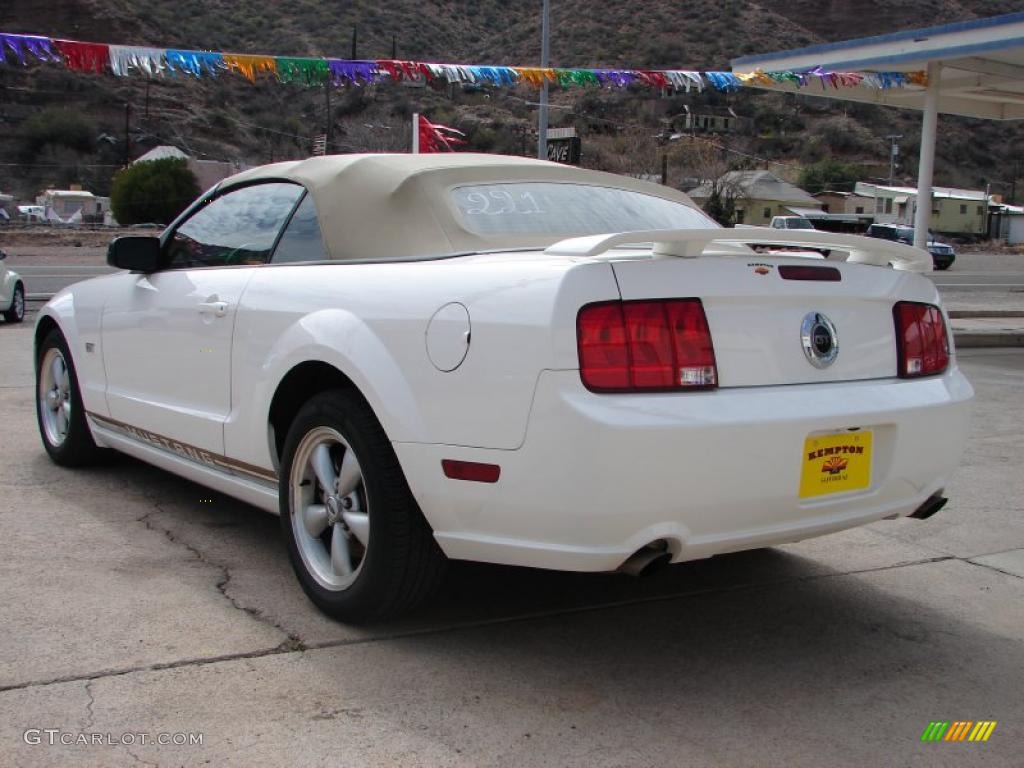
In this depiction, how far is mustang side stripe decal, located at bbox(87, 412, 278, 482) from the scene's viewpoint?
411cm

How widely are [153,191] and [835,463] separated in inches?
1868

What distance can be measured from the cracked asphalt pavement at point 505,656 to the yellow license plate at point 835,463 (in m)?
0.59

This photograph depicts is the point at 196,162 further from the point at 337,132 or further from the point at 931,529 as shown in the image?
the point at 931,529

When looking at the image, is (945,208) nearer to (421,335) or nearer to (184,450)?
(184,450)

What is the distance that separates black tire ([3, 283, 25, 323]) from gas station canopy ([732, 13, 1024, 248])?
1088 centimetres

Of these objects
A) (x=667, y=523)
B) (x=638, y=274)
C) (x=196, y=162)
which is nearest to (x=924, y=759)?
(x=667, y=523)

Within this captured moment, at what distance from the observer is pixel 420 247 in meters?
3.83

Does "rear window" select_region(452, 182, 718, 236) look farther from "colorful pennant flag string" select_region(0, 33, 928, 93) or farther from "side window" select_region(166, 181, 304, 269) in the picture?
"colorful pennant flag string" select_region(0, 33, 928, 93)

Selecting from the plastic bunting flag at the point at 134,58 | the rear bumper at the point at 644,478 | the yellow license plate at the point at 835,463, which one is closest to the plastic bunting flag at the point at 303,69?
the plastic bunting flag at the point at 134,58

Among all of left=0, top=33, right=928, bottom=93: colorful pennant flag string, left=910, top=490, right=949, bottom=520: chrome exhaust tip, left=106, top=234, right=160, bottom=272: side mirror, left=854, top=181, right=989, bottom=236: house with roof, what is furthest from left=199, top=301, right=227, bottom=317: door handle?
left=854, top=181, right=989, bottom=236: house with roof

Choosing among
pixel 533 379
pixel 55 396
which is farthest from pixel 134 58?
pixel 533 379

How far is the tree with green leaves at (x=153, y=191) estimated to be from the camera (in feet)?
154

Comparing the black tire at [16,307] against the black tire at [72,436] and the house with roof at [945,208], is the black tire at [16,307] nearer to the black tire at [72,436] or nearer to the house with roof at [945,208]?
the black tire at [72,436]

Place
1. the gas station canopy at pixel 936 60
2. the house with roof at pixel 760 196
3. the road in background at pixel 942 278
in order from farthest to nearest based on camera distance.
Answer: the house with roof at pixel 760 196, the road in background at pixel 942 278, the gas station canopy at pixel 936 60
